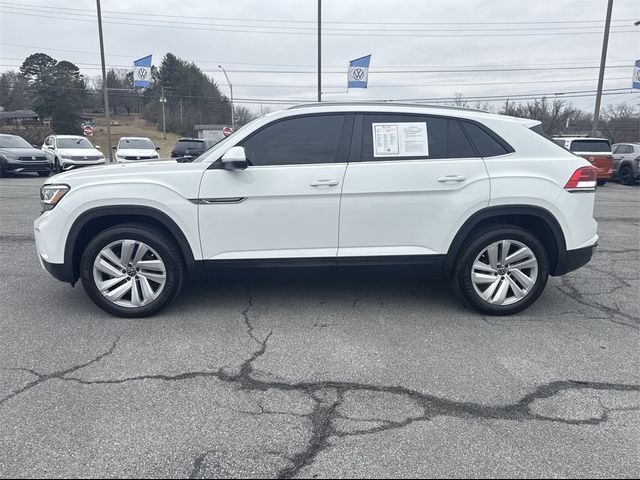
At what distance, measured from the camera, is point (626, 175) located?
18.6 meters

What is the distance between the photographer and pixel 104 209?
13.4 feet

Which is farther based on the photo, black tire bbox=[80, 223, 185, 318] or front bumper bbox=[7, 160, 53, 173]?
front bumper bbox=[7, 160, 53, 173]

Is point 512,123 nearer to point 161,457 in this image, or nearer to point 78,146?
point 161,457

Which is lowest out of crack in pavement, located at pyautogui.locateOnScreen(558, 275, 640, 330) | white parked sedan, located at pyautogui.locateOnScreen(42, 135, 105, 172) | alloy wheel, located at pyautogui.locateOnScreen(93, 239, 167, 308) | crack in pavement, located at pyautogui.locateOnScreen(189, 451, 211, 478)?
crack in pavement, located at pyautogui.locateOnScreen(189, 451, 211, 478)

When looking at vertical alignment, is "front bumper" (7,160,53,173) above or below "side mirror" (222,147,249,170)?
below

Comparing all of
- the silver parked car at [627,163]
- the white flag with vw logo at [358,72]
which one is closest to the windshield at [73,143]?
the white flag with vw logo at [358,72]

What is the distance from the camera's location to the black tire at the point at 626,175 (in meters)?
18.3

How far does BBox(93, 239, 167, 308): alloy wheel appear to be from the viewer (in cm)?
416

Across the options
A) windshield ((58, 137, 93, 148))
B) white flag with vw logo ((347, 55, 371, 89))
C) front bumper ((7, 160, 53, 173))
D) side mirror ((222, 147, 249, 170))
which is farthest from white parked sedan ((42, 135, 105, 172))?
side mirror ((222, 147, 249, 170))

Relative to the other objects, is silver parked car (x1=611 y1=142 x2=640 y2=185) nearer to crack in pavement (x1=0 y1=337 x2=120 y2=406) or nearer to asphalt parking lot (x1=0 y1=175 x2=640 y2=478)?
asphalt parking lot (x1=0 y1=175 x2=640 y2=478)

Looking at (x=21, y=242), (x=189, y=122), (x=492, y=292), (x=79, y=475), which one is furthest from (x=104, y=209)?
(x=189, y=122)

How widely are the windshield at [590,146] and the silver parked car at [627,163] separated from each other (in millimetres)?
1921

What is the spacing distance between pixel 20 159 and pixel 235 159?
17.3 meters

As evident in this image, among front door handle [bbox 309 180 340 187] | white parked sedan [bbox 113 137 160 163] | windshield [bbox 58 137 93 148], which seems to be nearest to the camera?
front door handle [bbox 309 180 340 187]
